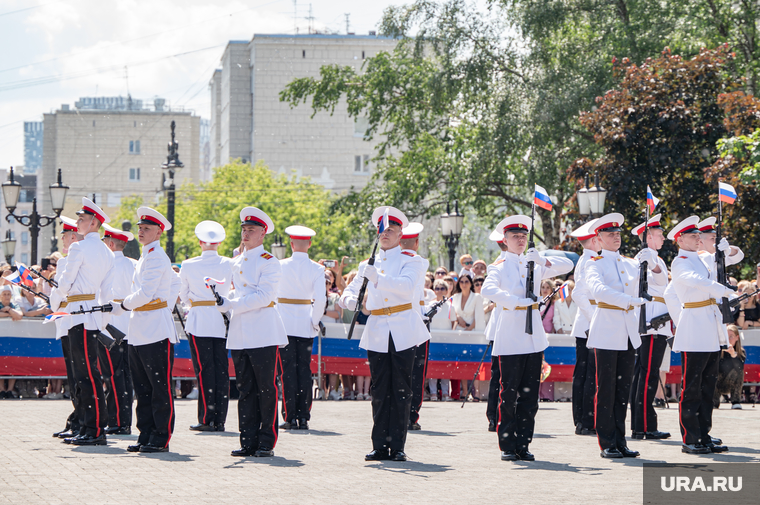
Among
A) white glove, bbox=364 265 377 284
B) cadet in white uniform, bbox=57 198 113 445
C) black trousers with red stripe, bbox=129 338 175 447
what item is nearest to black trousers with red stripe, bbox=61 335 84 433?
cadet in white uniform, bbox=57 198 113 445

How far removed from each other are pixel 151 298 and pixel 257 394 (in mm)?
1252

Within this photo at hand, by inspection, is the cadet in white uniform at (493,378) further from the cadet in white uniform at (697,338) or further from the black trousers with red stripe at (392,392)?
the black trousers with red stripe at (392,392)

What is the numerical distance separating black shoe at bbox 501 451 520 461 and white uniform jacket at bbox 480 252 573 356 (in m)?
0.87

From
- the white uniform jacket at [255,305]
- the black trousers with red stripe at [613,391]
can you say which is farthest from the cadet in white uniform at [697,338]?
the white uniform jacket at [255,305]

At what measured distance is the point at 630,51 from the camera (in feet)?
91.1

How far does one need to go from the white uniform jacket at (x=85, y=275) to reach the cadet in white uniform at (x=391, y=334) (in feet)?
7.81

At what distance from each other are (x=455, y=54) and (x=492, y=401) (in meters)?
19.5

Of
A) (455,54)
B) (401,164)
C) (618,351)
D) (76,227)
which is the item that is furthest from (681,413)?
(401,164)

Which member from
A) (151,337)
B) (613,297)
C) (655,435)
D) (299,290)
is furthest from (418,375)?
(151,337)

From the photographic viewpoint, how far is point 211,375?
38.2ft

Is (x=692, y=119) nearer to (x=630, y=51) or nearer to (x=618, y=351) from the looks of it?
(x=630, y=51)

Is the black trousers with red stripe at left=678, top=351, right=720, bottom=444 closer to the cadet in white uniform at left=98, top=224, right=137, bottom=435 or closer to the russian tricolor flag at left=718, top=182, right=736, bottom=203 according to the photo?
the russian tricolor flag at left=718, top=182, right=736, bottom=203

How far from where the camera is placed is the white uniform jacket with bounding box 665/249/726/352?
392 inches

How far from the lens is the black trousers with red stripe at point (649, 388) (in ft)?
36.8
